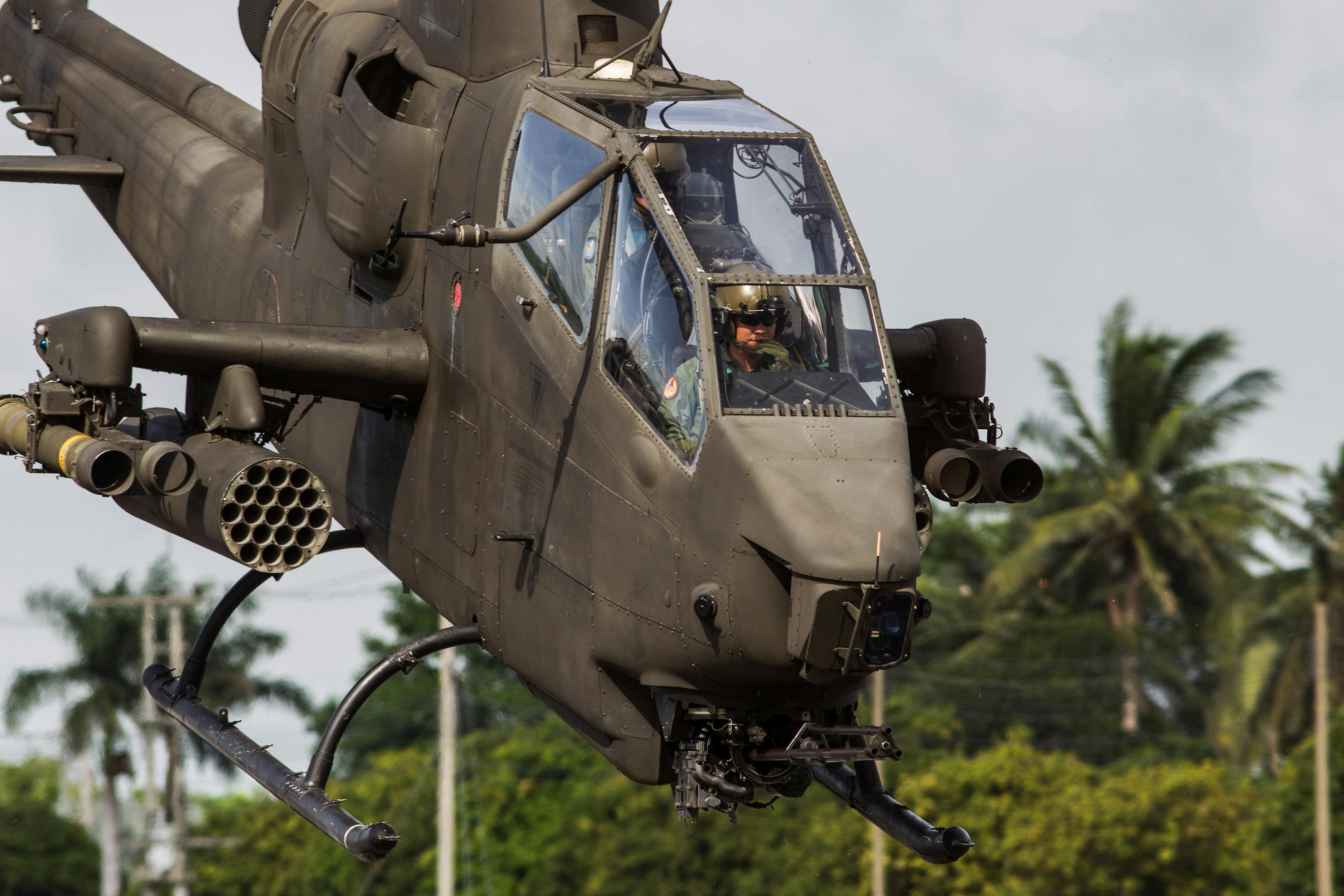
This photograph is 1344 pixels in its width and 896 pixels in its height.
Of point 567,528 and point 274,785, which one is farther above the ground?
point 567,528

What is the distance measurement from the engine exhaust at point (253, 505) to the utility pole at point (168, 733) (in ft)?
146

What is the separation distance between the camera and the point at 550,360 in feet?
37.5

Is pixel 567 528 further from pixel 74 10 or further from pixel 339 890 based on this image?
pixel 339 890

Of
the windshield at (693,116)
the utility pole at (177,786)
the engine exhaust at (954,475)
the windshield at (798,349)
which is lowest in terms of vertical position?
the utility pole at (177,786)

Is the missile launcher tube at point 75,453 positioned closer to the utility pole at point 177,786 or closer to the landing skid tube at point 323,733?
the landing skid tube at point 323,733

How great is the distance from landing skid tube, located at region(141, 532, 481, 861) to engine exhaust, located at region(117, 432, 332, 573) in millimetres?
593

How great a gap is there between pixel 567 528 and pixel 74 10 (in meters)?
11.8

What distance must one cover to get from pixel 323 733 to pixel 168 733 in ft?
172

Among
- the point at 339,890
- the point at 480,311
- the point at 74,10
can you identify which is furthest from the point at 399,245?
the point at 339,890

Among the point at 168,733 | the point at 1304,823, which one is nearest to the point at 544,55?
the point at 1304,823

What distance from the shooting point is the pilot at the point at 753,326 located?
33.9 ft

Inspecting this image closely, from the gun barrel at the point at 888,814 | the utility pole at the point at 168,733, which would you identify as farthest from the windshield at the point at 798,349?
the utility pole at the point at 168,733

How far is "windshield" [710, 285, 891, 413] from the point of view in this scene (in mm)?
10266

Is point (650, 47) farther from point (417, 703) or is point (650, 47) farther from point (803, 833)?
point (417, 703)
